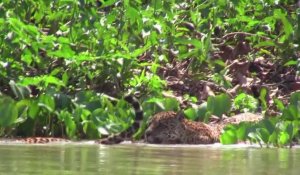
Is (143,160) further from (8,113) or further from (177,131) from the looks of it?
(8,113)

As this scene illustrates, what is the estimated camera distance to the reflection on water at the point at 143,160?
3.70 metres

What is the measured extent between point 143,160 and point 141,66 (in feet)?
9.64

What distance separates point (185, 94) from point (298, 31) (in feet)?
3.83

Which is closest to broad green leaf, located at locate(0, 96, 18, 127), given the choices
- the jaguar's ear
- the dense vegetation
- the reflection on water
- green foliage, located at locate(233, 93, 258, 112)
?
the dense vegetation

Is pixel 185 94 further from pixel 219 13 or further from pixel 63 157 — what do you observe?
pixel 63 157

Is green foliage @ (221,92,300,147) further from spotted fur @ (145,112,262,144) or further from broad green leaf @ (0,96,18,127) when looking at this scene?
broad green leaf @ (0,96,18,127)

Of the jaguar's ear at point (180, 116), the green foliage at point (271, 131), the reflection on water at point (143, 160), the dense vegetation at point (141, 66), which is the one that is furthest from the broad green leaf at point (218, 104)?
the reflection on water at point (143, 160)

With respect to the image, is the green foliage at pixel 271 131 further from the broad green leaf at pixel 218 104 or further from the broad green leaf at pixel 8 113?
the broad green leaf at pixel 8 113

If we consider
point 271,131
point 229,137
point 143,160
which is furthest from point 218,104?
point 143,160

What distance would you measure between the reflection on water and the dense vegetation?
2.15 ft

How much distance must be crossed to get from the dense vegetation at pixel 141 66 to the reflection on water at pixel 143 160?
2.15 feet

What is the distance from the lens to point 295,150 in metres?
5.16

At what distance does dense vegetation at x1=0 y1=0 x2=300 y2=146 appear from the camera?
598 cm

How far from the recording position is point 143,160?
428 centimetres
